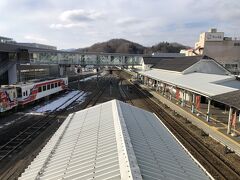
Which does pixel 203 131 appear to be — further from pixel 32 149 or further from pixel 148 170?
pixel 148 170

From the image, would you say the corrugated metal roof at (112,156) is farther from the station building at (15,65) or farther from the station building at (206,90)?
the station building at (15,65)

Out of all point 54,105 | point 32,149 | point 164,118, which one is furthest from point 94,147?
point 54,105

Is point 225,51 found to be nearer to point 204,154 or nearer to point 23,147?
point 204,154

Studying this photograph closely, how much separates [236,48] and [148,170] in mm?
80295

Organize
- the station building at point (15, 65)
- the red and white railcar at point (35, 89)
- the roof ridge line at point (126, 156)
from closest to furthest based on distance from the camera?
1. the roof ridge line at point (126, 156)
2. the red and white railcar at point (35, 89)
3. the station building at point (15, 65)

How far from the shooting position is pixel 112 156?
7039mm

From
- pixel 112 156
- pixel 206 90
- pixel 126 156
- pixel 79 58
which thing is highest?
pixel 79 58

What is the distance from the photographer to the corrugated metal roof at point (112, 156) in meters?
6.31

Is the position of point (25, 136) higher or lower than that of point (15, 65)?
lower

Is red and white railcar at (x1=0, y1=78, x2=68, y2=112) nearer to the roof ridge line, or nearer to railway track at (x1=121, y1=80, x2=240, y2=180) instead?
railway track at (x1=121, y1=80, x2=240, y2=180)

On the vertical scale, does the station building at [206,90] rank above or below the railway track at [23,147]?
above

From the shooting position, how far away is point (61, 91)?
50.2m

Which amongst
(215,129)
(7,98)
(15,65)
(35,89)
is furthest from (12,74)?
(215,129)

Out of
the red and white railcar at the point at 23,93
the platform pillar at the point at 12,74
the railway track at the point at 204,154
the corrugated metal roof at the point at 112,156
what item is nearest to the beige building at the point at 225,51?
the red and white railcar at the point at 23,93
